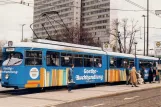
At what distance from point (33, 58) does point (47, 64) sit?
1200mm

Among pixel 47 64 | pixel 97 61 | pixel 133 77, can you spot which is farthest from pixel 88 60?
pixel 47 64

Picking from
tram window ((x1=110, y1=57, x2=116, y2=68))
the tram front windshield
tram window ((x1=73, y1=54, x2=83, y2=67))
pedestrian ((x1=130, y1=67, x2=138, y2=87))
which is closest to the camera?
the tram front windshield

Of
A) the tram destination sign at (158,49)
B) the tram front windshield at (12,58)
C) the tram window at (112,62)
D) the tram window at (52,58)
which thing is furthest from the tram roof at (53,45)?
the tram destination sign at (158,49)

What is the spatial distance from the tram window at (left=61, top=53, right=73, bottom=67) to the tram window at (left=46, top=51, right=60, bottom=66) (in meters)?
0.59

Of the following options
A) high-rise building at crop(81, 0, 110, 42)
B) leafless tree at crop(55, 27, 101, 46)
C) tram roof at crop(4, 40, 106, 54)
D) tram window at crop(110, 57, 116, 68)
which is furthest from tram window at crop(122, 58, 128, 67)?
high-rise building at crop(81, 0, 110, 42)

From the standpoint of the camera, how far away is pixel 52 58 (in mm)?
23375

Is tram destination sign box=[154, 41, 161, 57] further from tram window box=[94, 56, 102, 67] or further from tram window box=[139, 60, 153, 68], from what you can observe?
tram window box=[94, 56, 102, 67]

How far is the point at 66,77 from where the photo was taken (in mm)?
24656

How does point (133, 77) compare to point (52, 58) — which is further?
point (133, 77)

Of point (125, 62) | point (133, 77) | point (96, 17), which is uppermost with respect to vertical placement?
point (96, 17)

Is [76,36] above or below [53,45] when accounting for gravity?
above

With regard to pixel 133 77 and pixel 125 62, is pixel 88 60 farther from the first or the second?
pixel 125 62

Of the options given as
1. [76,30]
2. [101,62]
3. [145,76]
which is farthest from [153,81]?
[76,30]

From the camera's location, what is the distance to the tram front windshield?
21.6 meters
